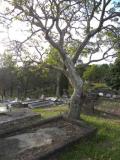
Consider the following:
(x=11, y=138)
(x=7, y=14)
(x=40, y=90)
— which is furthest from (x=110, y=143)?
(x=40, y=90)

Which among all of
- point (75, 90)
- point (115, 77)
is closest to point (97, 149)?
point (75, 90)

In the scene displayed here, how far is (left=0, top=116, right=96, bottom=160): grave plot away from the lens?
7688 millimetres

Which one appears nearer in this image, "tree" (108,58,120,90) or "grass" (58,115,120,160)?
"grass" (58,115,120,160)

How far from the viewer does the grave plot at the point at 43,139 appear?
769 cm

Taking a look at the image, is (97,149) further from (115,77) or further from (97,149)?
(115,77)

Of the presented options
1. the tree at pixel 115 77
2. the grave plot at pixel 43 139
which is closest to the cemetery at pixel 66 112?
the grave plot at pixel 43 139

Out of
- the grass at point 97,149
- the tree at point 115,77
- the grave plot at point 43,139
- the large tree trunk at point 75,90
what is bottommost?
the grass at point 97,149

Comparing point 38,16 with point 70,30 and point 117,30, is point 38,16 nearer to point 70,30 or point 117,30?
point 70,30

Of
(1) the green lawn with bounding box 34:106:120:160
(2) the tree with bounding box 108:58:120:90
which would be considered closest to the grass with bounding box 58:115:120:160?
(1) the green lawn with bounding box 34:106:120:160

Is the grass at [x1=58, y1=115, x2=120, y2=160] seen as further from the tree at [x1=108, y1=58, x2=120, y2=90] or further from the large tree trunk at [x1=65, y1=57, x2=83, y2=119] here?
the tree at [x1=108, y1=58, x2=120, y2=90]

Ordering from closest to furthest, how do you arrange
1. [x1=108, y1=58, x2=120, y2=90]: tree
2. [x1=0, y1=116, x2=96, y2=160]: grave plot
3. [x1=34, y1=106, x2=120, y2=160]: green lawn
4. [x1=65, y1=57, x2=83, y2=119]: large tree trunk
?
[x1=0, y1=116, x2=96, y2=160]: grave plot, [x1=34, y1=106, x2=120, y2=160]: green lawn, [x1=65, y1=57, x2=83, y2=119]: large tree trunk, [x1=108, y1=58, x2=120, y2=90]: tree

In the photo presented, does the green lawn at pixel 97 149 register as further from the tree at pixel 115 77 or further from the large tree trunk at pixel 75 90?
the tree at pixel 115 77

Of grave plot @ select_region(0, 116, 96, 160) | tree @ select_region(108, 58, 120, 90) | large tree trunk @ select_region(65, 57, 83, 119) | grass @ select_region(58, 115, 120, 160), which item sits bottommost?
grass @ select_region(58, 115, 120, 160)

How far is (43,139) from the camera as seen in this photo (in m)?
9.06
